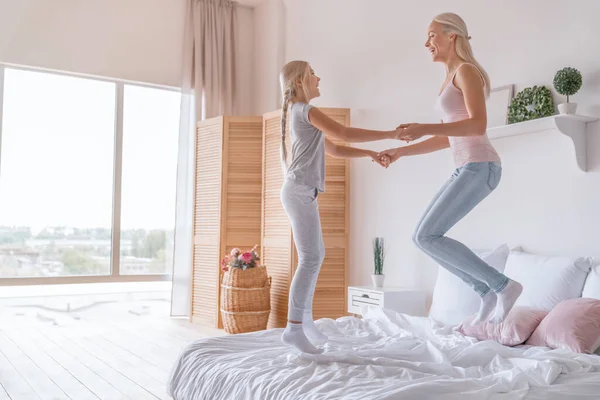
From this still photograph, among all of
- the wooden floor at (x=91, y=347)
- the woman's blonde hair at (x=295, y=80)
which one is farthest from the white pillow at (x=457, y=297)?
the wooden floor at (x=91, y=347)

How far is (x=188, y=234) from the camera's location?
246 inches

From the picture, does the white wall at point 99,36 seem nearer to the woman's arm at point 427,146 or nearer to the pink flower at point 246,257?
the pink flower at point 246,257

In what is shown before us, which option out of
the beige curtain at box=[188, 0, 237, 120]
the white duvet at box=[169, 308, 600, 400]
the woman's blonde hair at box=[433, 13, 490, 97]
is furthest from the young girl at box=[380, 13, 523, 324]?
the beige curtain at box=[188, 0, 237, 120]

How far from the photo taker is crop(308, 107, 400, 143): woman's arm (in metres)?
2.66

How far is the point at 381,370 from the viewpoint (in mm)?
2186

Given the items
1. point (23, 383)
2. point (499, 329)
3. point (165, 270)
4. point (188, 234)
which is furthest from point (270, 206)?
point (499, 329)

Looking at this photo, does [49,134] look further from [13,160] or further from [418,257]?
[418,257]

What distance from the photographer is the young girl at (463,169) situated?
8.13ft

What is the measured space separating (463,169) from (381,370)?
0.91 metres

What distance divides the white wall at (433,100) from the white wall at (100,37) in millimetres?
1271

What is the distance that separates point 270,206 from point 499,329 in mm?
2967

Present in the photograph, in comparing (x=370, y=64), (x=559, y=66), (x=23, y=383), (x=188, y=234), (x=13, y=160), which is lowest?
(x=23, y=383)

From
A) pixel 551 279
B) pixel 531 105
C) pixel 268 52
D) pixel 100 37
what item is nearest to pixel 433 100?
pixel 531 105

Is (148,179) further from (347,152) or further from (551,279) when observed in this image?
(551,279)
